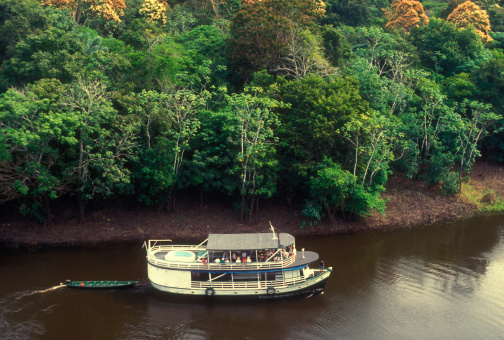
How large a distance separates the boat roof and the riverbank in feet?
21.7

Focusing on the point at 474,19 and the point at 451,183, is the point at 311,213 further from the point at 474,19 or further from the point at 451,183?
the point at 474,19

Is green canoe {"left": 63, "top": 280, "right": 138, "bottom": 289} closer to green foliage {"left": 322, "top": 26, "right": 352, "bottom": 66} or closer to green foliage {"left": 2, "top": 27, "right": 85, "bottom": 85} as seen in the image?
green foliage {"left": 2, "top": 27, "right": 85, "bottom": 85}

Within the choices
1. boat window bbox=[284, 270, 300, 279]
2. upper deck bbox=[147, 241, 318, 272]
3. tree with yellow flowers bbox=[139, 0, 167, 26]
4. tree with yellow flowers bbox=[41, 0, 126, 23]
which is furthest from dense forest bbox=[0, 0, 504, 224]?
boat window bbox=[284, 270, 300, 279]

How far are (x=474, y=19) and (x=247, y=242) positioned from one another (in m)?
39.1

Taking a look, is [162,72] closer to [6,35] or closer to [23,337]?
[6,35]

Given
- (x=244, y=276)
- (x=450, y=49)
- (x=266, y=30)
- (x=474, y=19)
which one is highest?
(x=474, y=19)

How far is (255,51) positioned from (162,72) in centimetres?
744

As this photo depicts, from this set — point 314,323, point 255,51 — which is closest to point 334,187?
point 314,323

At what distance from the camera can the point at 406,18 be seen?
50.0 meters

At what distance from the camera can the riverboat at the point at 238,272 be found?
877 inches

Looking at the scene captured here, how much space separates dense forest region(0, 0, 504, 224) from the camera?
89.5 ft

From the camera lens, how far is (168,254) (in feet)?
75.6

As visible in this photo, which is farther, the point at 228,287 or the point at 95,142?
the point at 95,142

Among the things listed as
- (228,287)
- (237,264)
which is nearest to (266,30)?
(237,264)
